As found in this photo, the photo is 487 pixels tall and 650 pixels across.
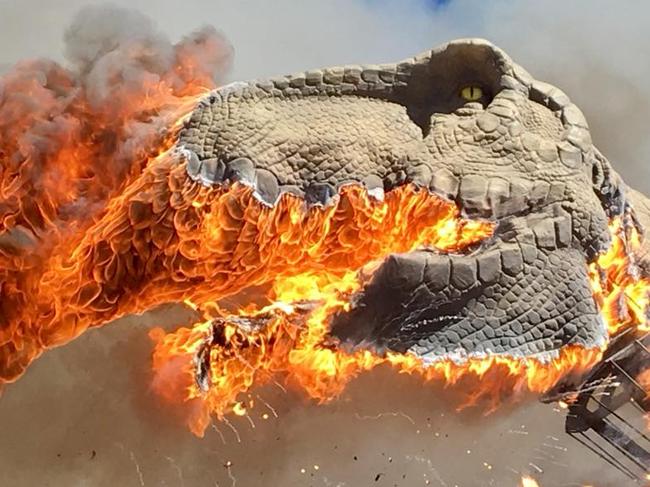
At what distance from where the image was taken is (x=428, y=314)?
4191mm

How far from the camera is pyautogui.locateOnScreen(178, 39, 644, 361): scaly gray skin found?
4188 mm

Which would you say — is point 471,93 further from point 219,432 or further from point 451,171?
point 219,432

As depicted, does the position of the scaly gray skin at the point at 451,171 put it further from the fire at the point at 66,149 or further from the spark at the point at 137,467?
the spark at the point at 137,467

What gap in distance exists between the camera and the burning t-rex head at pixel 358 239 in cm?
419

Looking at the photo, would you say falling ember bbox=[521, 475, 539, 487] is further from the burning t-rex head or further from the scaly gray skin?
the scaly gray skin

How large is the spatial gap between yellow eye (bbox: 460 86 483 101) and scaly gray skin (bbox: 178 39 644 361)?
30 mm

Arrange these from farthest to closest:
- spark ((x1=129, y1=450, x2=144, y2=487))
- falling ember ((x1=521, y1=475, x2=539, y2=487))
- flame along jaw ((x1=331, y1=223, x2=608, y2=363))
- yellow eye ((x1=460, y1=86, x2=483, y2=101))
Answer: falling ember ((x1=521, y1=475, x2=539, y2=487)), spark ((x1=129, y1=450, x2=144, y2=487)), yellow eye ((x1=460, y1=86, x2=483, y2=101)), flame along jaw ((x1=331, y1=223, x2=608, y2=363))

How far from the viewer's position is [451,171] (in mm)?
4531

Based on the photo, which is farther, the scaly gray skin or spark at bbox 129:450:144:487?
spark at bbox 129:450:144:487

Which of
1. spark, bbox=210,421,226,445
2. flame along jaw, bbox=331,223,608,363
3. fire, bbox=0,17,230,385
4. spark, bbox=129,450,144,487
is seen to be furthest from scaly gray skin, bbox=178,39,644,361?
spark, bbox=129,450,144,487

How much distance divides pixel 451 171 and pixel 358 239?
60 centimetres

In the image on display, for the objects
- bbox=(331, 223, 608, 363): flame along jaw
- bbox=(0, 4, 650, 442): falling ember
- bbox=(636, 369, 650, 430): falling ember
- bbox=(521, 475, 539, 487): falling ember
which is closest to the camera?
bbox=(331, 223, 608, 363): flame along jaw

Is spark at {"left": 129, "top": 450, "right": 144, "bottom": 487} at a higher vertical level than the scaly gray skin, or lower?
lower

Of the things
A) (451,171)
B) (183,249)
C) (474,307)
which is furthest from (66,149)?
(474,307)
